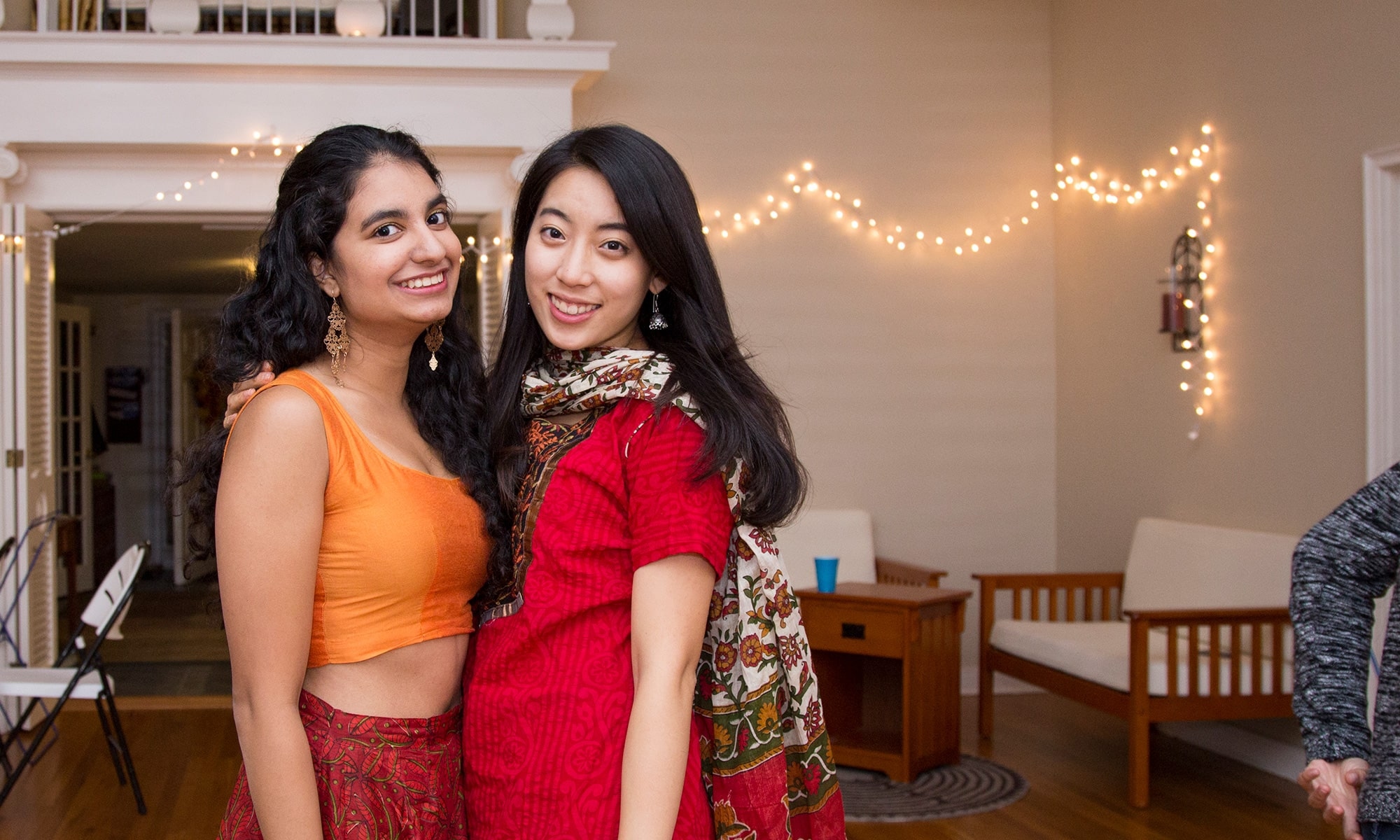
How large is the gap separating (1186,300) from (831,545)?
1941mm

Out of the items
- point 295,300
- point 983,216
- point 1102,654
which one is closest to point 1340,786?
point 295,300

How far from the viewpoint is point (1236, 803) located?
4.39 m

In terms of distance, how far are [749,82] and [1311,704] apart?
494 centimetres

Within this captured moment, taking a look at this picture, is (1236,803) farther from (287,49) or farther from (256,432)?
(287,49)

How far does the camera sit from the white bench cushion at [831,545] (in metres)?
6.00

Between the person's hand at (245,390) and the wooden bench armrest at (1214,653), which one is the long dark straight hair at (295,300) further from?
the wooden bench armrest at (1214,653)

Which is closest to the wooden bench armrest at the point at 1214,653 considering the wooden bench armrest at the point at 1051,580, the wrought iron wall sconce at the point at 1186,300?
the wooden bench armrest at the point at 1051,580

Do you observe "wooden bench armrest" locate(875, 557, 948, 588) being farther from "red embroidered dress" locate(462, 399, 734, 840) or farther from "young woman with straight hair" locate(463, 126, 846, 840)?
"red embroidered dress" locate(462, 399, 734, 840)

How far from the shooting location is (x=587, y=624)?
4.70 ft

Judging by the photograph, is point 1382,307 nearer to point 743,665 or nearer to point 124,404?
point 743,665

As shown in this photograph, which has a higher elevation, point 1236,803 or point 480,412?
point 480,412

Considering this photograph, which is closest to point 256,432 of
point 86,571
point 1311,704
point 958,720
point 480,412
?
point 480,412

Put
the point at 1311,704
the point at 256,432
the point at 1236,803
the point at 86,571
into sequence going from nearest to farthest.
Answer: the point at 256,432, the point at 1311,704, the point at 1236,803, the point at 86,571

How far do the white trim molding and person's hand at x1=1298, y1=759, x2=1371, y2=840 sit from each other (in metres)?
2.99
